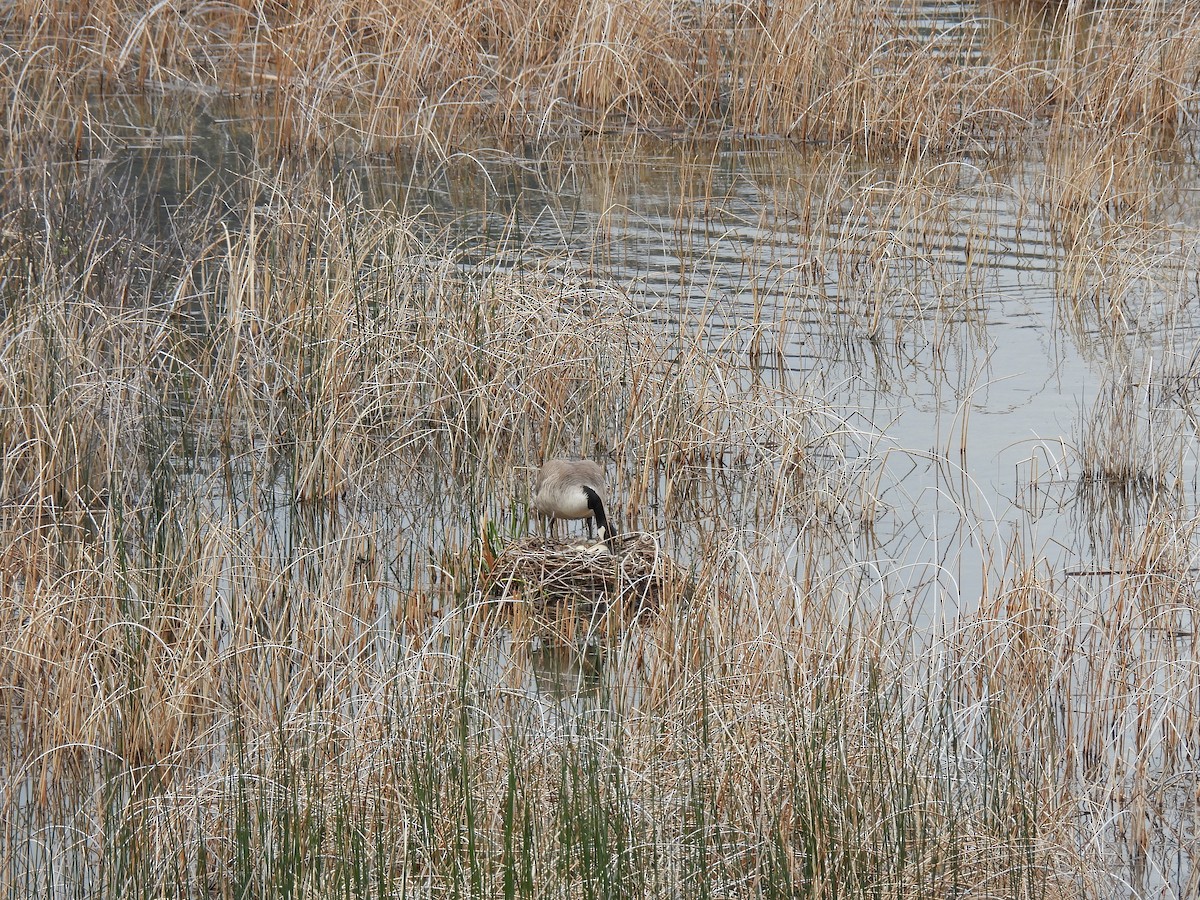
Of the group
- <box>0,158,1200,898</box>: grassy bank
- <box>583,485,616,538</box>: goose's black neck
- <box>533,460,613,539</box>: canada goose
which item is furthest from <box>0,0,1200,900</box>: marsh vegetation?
<box>583,485,616,538</box>: goose's black neck

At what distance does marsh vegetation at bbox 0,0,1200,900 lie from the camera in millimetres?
4680

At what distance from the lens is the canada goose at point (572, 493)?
7.23m

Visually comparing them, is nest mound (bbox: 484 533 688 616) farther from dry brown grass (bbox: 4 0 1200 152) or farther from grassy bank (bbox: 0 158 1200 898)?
dry brown grass (bbox: 4 0 1200 152)

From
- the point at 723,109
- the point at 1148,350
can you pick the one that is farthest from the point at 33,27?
the point at 1148,350

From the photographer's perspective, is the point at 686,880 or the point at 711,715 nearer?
the point at 686,880

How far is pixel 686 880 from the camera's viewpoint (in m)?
4.38

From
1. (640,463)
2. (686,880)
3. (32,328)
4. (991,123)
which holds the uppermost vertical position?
(991,123)

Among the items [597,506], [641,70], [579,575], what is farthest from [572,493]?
[641,70]

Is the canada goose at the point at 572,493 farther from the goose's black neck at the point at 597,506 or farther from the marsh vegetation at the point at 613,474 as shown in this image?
the marsh vegetation at the point at 613,474

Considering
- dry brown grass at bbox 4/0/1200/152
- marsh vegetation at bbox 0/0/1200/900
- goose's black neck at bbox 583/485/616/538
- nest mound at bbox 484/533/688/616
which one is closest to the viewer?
marsh vegetation at bbox 0/0/1200/900

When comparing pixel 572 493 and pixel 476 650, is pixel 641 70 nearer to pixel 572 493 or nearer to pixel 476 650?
pixel 572 493

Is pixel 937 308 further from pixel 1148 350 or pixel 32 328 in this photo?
pixel 32 328

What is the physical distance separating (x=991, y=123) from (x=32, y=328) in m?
10.7

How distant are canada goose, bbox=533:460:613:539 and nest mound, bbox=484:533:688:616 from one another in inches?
8.8
